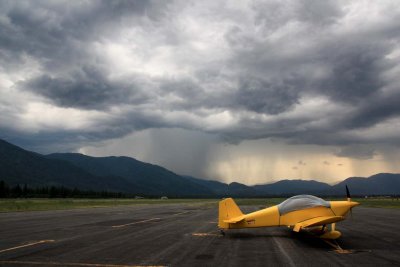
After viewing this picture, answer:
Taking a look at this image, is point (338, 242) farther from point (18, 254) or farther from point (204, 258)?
point (18, 254)

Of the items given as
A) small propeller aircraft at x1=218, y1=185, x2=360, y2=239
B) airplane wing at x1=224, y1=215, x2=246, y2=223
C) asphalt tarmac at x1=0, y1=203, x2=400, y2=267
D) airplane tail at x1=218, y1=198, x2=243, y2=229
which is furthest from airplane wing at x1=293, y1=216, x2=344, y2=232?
airplane tail at x1=218, y1=198, x2=243, y2=229

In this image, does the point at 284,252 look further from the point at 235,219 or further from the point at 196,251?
the point at 235,219

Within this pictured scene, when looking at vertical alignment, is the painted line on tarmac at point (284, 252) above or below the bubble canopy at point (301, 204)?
below

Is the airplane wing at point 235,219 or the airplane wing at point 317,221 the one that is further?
the airplane wing at point 235,219

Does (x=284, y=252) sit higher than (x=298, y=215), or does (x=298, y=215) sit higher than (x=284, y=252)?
(x=298, y=215)

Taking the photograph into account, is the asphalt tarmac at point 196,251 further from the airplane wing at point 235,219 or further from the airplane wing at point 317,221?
the airplane wing at point 235,219

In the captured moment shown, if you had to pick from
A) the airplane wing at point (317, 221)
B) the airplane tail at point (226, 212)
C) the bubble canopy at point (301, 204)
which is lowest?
the airplane wing at point (317, 221)

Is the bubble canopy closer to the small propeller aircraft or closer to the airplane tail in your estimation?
the small propeller aircraft

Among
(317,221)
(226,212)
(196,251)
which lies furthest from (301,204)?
(196,251)

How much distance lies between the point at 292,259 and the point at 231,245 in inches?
164

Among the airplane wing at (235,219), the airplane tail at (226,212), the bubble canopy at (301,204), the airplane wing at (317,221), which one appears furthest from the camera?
the airplane tail at (226,212)

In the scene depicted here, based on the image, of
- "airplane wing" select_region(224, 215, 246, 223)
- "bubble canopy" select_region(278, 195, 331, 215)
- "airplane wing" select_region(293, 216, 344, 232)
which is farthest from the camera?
"airplane wing" select_region(224, 215, 246, 223)

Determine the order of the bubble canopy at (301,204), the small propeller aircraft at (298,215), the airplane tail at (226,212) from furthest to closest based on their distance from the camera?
the airplane tail at (226,212), the bubble canopy at (301,204), the small propeller aircraft at (298,215)

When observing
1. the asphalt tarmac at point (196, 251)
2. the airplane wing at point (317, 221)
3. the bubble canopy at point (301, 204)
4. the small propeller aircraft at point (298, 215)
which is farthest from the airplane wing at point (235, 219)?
the airplane wing at point (317, 221)
